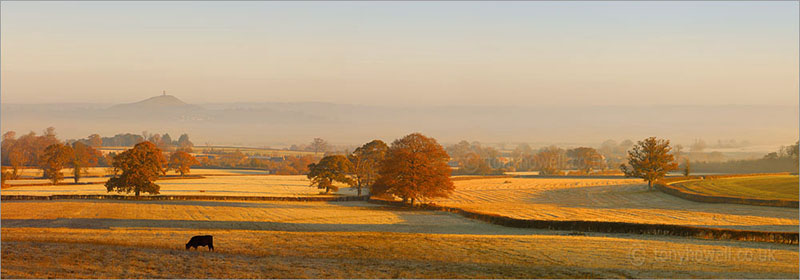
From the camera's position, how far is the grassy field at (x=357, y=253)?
2716 centimetres

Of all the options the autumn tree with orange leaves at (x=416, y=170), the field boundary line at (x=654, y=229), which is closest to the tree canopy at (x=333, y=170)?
the autumn tree with orange leaves at (x=416, y=170)

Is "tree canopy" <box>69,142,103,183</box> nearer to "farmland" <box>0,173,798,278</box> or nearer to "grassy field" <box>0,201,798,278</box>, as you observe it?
"farmland" <box>0,173,798,278</box>

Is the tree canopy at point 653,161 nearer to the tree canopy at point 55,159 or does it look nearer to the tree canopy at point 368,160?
the tree canopy at point 368,160

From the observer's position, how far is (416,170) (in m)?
72.5

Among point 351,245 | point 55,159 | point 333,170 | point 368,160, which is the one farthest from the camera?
point 55,159

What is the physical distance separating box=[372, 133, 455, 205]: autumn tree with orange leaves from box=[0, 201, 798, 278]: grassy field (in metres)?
18.4

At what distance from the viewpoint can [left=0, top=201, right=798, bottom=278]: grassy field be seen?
27.2 metres

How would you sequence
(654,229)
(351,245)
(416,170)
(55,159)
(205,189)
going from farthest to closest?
(55,159) → (205,189) → (416,170) → (654,229) → (351,245)

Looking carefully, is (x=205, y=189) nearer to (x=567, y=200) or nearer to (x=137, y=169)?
(x=137, y=169)

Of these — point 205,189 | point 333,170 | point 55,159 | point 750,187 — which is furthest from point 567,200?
point 55,159

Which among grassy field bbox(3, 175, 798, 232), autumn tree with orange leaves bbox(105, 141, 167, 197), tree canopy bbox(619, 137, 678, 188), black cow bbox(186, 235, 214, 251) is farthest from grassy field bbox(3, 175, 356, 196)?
black cow bbox(186, 235, 214, 251)

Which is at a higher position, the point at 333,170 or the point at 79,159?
the point at 79,159

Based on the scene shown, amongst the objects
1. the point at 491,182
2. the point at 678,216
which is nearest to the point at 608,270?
the point at 678,216

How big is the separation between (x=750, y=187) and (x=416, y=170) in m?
55.0
